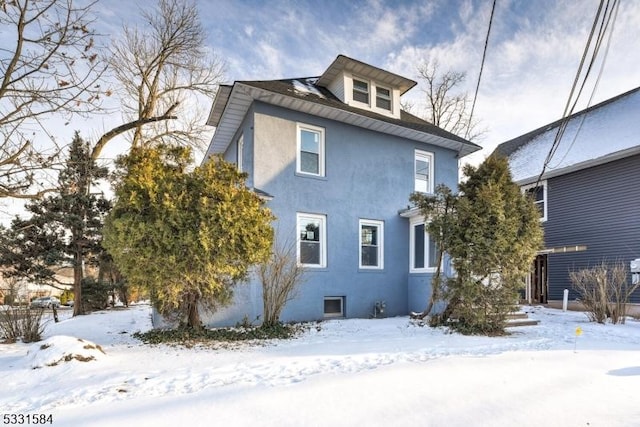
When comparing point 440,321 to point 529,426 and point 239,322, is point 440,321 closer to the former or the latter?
point 239,322

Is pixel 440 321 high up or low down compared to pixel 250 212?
down

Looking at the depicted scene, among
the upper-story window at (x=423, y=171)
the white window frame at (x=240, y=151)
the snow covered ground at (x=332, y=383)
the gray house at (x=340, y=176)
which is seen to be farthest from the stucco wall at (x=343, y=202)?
the snow covered ground at (x=332, y=383)

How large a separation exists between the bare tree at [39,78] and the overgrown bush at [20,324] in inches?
114

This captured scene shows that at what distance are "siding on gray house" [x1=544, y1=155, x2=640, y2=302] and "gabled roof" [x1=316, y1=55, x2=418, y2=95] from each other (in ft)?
22.0

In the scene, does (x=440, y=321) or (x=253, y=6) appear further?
(x=253, y=6)

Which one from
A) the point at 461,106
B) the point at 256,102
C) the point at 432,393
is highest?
the point at 461,106

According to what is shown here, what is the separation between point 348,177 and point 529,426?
8.28 meters

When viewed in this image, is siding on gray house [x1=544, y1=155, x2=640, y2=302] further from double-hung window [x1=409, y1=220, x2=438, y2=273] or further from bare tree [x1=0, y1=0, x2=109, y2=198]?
bare tree [x1=0, y1=0, x2=109, y2=198]

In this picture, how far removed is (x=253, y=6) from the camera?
948 cm

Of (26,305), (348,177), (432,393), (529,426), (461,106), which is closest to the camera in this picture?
(529,426)

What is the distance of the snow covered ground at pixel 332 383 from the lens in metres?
3.29

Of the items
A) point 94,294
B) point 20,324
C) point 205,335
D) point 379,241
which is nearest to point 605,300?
point 379,241

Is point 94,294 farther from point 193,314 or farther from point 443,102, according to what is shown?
point 443,102

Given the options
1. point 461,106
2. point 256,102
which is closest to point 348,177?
point 256,102
